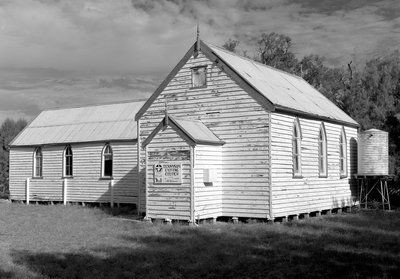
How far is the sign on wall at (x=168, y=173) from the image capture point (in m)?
20.7

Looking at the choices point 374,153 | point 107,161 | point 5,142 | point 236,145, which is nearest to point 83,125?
point 107,161

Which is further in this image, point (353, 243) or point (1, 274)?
point (353, 243)

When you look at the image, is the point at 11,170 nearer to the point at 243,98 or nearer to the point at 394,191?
the point at 243,98

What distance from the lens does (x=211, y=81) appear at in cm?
2252

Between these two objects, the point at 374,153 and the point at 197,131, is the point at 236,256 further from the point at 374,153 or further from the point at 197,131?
the point at 374,153

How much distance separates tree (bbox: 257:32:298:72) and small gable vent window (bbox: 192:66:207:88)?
1141 inches

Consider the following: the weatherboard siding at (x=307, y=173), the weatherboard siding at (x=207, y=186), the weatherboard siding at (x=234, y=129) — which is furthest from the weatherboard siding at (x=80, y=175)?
the weatherboard siding at (x=307, y=173)

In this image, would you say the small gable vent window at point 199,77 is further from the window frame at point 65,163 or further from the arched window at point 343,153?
the window frame at point 65,163

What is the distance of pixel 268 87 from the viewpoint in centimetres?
2303

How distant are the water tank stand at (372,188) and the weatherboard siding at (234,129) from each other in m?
9.23

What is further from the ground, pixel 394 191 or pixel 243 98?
pixel 243 98

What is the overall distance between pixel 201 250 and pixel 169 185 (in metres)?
6.19

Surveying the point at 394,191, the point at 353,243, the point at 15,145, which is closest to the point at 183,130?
the point at 353,243

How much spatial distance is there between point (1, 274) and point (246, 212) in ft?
36.9
